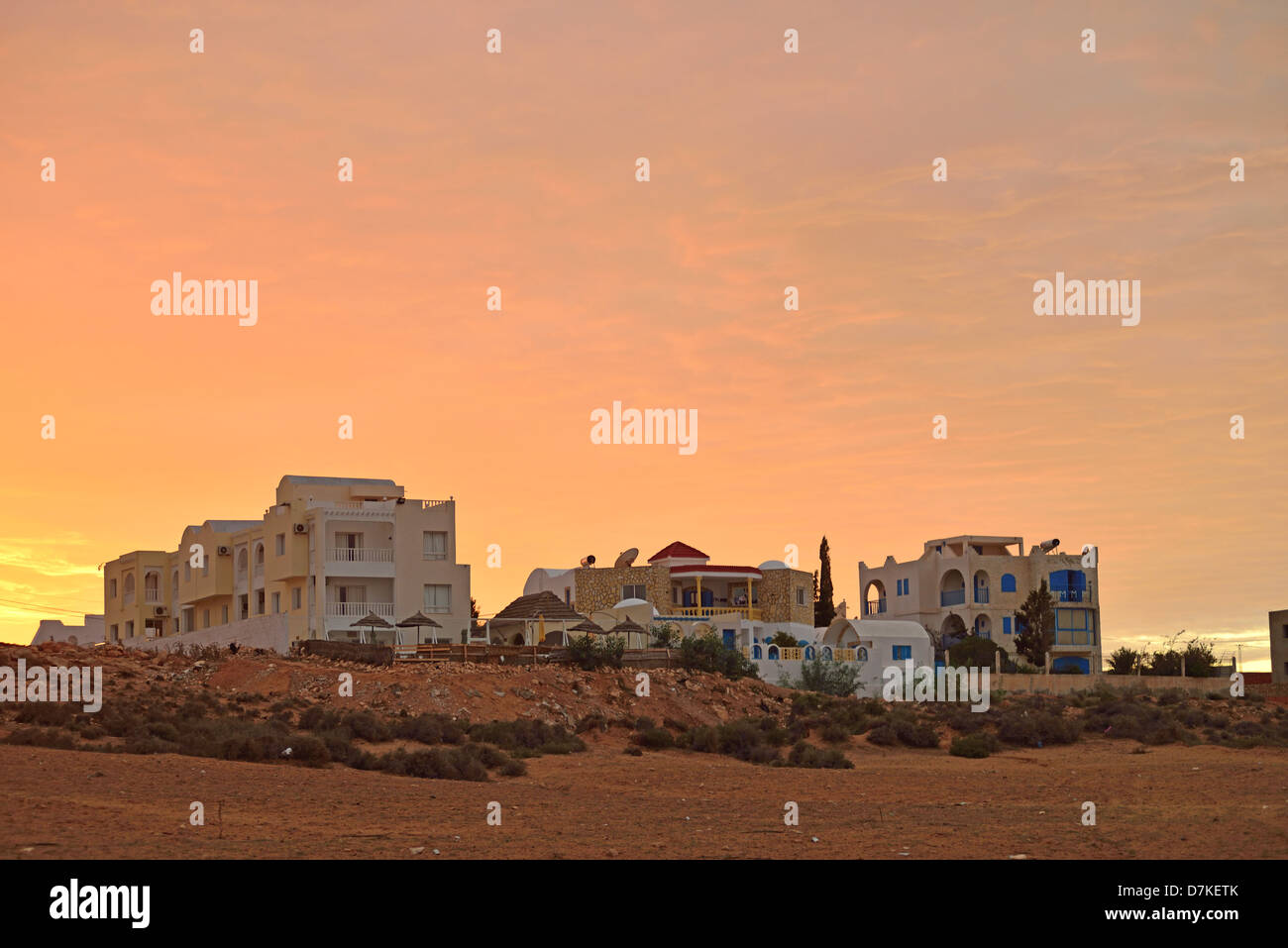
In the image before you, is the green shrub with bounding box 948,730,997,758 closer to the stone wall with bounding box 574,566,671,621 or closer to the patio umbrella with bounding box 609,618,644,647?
the patio umbrella with bounding box 609,618,644,647

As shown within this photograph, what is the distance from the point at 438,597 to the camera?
202ft

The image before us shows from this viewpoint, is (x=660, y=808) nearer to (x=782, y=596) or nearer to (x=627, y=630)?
(x=627, y=630)

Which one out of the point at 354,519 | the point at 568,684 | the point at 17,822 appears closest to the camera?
the point at 17,822

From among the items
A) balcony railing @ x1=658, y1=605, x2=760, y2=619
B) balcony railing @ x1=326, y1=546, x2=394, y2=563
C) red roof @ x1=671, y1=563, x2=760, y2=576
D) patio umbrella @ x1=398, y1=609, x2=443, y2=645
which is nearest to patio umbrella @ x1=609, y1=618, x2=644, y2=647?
patio umbrella @ x1=398, y1=609, x2=443, y2=645

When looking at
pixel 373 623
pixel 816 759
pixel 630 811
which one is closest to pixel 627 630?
pixel 373 623

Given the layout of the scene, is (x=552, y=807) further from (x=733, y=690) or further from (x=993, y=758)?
(x=733, y=690)

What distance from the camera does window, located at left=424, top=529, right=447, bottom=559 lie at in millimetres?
61688

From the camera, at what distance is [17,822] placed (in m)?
17.4

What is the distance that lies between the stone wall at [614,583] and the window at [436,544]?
12828mm

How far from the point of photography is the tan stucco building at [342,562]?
2346 inches

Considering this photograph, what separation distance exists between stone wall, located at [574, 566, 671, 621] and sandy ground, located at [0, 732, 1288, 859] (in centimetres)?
4266

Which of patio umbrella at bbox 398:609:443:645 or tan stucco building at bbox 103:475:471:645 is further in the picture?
tan stucco building at bbox 103:475:471:645
